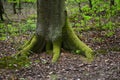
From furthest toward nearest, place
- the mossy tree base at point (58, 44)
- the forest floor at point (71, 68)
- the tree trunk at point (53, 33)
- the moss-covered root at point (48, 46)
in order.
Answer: the moss-covered root at point (48, 46) < the mossy tree base at point (58, 44) < the tree trunk at point (53, 33) < the forest floor at point (71, 68)

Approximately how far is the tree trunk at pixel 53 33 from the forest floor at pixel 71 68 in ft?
1.05

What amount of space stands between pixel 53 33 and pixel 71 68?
1999mm

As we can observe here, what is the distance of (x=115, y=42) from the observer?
11094mm

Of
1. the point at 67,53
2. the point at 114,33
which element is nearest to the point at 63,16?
the point at 67,53

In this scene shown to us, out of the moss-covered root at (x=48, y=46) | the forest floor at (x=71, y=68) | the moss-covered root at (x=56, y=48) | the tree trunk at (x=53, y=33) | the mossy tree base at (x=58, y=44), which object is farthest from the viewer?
the moss-covered root at (x=48, y=46)

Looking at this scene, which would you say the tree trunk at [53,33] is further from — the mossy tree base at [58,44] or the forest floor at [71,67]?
the forest floor at [71,67]

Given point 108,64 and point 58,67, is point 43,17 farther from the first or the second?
point 108,64

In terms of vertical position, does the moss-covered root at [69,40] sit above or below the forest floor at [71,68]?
above

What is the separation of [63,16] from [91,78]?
10.8 feet

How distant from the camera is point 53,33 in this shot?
9688 millimetres

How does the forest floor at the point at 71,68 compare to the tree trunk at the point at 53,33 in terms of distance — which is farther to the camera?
the tree trunk at the point at 53,33

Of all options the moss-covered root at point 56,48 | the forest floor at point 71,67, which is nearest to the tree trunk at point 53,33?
the moss-covered root at point 56,48

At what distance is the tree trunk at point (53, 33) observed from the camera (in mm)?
9461

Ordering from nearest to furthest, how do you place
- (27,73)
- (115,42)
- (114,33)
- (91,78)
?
(91,78) → (27,73) → (115,42) → (114,33)
